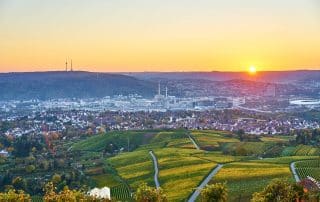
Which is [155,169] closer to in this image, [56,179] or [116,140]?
[56,179]

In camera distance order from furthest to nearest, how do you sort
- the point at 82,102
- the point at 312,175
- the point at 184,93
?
the point at 184,93 < the point at 82,102 < the point at 312,175

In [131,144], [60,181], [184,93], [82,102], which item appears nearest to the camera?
[60,181]

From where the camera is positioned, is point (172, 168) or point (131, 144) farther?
point (131, 144)

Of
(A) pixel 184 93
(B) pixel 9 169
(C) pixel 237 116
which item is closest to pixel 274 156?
(B) pixel 9 169

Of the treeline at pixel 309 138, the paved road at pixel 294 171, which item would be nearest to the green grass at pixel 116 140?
the treeline at pixel 309 138

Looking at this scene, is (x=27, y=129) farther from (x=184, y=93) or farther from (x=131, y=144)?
(x=184, y=93)

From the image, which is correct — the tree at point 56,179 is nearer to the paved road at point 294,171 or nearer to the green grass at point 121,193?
the green grass at point 121,193

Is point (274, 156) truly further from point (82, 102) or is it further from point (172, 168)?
point (82, 102)
